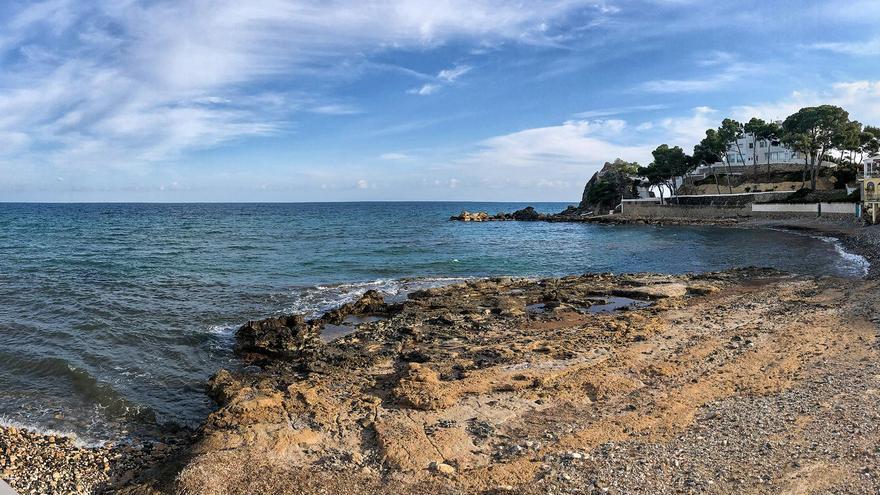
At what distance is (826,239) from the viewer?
143ft

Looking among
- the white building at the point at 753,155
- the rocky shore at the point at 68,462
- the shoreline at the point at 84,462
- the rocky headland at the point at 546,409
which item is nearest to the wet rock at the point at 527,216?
the white building at the point at 753,155

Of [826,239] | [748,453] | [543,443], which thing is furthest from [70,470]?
[826,239]

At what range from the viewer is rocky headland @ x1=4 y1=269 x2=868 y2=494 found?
24.2 feet

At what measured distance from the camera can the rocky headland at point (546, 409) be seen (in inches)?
290

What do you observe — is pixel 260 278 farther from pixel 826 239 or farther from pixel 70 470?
pixel 826 239

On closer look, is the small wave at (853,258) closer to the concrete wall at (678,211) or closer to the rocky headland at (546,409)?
the rocky headland at (546,409)

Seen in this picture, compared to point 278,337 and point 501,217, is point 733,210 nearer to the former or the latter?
point 501,217

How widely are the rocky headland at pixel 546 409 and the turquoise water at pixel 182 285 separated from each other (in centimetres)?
154

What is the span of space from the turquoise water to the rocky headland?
154cm

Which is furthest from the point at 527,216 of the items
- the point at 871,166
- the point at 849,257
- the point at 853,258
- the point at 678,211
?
the point at 853,258

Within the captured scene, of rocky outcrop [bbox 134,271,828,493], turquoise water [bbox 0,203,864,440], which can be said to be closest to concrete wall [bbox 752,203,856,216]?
turquoise water [bbox 0,203,864,440]

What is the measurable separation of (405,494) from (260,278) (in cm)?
2381

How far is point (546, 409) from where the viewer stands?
383 inches

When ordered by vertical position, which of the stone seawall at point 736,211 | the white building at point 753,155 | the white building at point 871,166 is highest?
the white building at point 753,155
